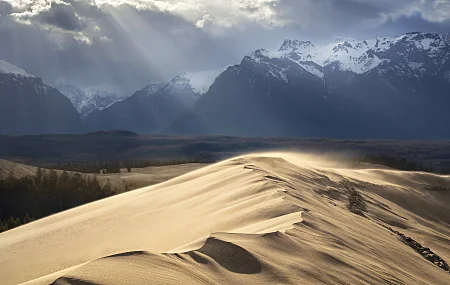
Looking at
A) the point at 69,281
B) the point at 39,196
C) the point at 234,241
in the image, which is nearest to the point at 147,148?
the point at 39,196

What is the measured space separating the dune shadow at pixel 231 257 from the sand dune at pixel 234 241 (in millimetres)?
11

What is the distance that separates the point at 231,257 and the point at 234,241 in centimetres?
44

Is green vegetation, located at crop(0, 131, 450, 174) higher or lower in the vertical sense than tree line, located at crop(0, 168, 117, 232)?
lower

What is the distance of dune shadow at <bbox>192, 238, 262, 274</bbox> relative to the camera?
16.8 ft

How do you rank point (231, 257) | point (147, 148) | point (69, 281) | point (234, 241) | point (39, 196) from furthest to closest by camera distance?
point (147, 148) → point (39, 196) → point (234, 241) → point (231, 257) → point (69, 281)

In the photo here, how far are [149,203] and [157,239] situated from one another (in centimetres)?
412

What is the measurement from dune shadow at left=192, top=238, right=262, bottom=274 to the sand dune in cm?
1

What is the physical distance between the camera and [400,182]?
23.0 m

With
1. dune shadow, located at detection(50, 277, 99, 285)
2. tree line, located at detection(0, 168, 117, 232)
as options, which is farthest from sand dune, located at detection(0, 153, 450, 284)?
tree line, located at detection(0, 168, 117, 232)

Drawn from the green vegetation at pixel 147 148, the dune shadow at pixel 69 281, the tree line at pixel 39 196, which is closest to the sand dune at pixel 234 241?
the dune shadow at pixel 69 281

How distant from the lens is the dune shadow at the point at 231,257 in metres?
5.13

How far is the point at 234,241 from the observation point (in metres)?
5.77

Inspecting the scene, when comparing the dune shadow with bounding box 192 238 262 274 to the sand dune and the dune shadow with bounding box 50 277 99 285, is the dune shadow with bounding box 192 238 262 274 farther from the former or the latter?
the dune shadow with bounding box 50 277 99 285

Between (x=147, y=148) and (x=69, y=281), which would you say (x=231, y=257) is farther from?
(x=147, y=148)
